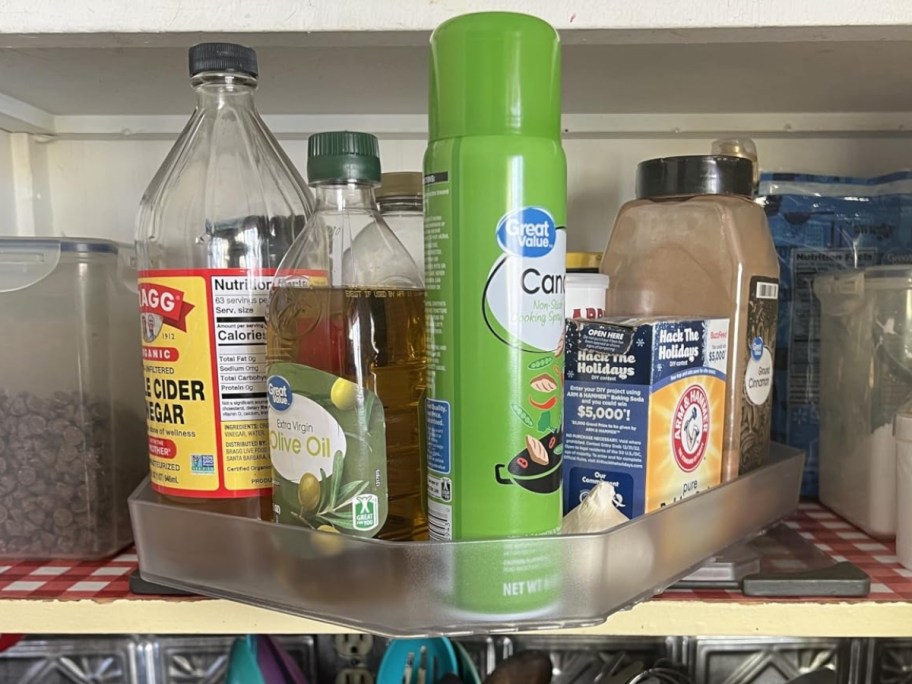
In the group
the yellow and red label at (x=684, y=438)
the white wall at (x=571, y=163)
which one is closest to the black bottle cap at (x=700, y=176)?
the yellow and red label at (x=684, y=438)

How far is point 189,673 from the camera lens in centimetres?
79

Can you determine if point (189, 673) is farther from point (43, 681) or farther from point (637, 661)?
point (637, 661)

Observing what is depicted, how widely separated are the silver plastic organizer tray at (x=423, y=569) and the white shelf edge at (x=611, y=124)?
0.40 m

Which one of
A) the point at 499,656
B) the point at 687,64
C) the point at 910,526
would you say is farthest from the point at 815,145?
the point at 499,656

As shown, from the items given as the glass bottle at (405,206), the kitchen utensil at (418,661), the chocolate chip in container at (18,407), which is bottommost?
the kitchen utensil at (418,661)

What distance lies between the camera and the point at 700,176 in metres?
0.49

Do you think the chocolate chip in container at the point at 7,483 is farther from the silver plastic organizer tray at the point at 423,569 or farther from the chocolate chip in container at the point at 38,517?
the silver plastic organizer tray at the point at 423,569

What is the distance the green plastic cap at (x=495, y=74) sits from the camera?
0.36 metres

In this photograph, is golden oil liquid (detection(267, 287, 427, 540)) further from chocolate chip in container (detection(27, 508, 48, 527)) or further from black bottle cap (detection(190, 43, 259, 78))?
chocolate chip in container (detection(27, 508, 48, 527))

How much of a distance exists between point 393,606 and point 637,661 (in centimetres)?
45

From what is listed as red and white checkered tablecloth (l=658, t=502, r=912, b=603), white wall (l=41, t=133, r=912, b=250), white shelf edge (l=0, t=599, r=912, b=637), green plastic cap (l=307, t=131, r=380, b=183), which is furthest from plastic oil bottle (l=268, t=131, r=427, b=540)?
white wall (l=41, t=133, r=912, b=250)

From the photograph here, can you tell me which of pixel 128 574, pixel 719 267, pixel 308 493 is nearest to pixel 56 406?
pixel 128 574

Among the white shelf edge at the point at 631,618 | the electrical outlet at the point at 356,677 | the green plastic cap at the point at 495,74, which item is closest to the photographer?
the green plastic cap at the point at 495,74

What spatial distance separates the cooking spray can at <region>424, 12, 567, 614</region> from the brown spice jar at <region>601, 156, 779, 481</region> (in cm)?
15
